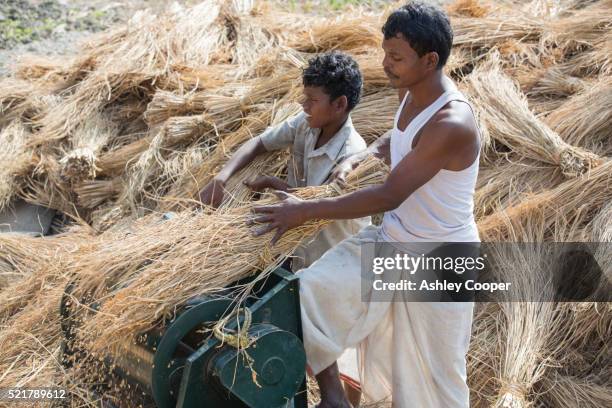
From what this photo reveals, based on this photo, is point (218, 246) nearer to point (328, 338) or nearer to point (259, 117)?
point (328, 338)

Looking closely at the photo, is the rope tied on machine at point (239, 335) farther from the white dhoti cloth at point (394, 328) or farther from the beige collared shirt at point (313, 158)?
the beige collared shirt at point (313, 158)

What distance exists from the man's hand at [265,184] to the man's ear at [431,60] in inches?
38.0

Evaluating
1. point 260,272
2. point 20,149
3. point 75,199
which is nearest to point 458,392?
Answer: point 260,272

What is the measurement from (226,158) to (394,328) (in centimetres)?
189

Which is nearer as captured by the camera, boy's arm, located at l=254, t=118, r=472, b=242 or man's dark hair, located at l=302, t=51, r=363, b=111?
boy's arm, located at l=254, t=118, r=472, b=242

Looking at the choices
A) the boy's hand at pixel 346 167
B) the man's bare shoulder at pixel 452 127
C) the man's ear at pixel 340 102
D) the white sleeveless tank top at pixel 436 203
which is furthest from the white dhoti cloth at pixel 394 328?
the man's ear at pixel 340 102

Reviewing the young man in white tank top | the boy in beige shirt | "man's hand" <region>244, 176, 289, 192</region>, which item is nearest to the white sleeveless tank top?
the young man in white tank top

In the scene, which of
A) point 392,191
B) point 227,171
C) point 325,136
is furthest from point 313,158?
point 392,191

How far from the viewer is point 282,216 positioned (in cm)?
277

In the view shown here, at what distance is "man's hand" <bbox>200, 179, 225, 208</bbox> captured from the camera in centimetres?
346

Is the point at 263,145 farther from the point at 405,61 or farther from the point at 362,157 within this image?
the point at 405,61

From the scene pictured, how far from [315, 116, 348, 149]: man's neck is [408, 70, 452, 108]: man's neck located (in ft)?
2.30

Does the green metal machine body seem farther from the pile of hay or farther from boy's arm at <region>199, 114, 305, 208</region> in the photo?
boy's arm at <region>199, 114, 305, 208</region>

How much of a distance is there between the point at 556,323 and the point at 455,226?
121 centimetres
